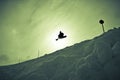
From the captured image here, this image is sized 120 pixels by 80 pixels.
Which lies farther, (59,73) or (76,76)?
(59,73)

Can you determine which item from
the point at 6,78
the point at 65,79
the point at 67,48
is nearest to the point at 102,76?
the point at 65,79

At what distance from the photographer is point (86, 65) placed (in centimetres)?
4806

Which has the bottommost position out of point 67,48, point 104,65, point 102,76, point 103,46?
point 102,76

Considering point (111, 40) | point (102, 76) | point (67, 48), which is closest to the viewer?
point (102, 76)

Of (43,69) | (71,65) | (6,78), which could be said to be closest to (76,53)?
(71,65)

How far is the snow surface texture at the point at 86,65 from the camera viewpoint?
144 feet

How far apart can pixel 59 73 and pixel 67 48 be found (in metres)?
21.1

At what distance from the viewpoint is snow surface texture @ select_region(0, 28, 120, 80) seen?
43781 mm

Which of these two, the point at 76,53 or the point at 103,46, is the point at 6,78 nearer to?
the point at 76,53

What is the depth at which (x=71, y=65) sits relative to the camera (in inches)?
2311

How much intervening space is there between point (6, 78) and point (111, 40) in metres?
44.1

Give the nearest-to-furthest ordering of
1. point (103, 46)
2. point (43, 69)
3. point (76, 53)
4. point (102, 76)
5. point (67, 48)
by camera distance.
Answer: point (102, 76), point (103, 46), point (43, 69), point (76, 53), point (67, 48)

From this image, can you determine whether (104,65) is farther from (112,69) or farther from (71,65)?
(71,65)

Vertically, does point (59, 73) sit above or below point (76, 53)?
below
